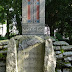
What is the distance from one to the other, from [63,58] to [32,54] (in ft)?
5.27

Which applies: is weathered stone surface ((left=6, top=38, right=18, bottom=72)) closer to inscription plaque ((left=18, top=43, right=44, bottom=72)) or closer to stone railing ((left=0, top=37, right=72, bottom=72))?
inscription plaque ((left=18, top=43, right=44, bottom=72))

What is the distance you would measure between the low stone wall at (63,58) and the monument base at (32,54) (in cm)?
99

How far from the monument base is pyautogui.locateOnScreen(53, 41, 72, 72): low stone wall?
0.99 m

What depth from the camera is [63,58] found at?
4605 millimetres

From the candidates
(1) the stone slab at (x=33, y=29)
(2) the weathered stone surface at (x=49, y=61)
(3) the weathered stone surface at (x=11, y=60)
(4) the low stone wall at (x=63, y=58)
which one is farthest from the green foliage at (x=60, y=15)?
(3) the weathered stone surface at (x=11, y=60)

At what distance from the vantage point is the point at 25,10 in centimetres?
466

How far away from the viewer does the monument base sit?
3330 millimetres

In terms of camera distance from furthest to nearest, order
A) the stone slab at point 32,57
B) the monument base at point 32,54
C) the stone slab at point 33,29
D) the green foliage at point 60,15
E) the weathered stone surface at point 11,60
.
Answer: the green foliage at point 60,15 → the stone slab at point 33,29 → the stone slab at point 32,57 → the monument base at point 32,54 → the weathered stone surface at point 11,60

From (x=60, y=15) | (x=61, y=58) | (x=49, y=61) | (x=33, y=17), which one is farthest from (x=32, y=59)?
(x=60, y=15)

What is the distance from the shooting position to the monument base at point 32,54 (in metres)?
3.33

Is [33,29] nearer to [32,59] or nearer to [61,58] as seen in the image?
[32,59]

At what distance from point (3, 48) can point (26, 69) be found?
6.35 ft

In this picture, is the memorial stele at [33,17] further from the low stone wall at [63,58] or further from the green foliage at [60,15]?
the green foliage at [60,15]

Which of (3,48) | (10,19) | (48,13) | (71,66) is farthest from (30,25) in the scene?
(10,19)
